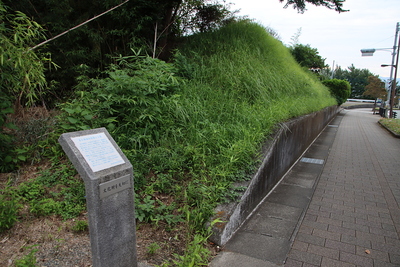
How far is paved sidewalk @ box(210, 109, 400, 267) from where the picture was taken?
2.64 m

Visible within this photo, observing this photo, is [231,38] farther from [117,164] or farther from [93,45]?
[117,164]

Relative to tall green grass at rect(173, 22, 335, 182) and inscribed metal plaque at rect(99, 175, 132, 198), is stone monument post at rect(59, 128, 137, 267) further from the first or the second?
tall green grass at rect(173, 22, 335, 182)

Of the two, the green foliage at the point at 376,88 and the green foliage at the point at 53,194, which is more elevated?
the green foliage at the point at 376,88

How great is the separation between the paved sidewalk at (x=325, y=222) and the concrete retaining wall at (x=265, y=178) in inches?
5.1

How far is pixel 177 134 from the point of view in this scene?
4066 millimetres

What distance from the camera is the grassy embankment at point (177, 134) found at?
9.97 ft

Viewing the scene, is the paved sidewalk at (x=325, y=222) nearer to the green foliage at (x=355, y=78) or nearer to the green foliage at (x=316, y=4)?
the green foliage at (x=316, y=4)

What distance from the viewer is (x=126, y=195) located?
199cm

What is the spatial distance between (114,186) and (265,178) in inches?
106

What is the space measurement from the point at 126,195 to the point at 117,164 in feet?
0.82

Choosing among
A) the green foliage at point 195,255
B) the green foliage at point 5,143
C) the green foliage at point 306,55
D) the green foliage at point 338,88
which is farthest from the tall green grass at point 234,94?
the green foliage at point 338,88

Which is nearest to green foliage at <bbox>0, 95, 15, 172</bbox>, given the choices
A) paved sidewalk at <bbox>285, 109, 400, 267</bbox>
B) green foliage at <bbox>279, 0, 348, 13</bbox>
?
paved sidewalk at <bbox>285, 109, 400, 267</bbox>

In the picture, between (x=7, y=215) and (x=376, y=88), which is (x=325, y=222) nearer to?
(x=7, y=215)

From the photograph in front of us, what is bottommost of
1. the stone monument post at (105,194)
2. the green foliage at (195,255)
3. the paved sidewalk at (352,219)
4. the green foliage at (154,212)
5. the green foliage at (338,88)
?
the paved sidewalk at (352,219)
